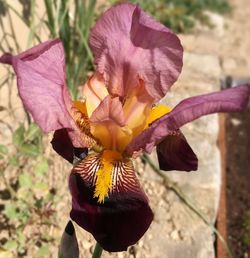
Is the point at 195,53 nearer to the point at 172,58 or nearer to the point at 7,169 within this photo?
the point at 7,169

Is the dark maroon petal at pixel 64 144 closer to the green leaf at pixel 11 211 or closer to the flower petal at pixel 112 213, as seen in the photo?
the flower petal at pixel 112 213

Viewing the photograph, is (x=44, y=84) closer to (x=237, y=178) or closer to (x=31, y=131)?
(x=31, y=131)

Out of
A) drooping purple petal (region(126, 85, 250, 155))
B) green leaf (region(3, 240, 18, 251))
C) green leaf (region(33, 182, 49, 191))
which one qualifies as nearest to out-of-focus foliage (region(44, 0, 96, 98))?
green leaf (region(33, 182, 49, 191))

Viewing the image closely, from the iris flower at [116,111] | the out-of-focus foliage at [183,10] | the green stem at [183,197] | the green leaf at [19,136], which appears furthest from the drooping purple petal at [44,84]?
the out-of-focus foliage at [183,10]

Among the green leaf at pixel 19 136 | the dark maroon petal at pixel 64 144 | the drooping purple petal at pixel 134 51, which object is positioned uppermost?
the drooping purple petal at pixel 134 51

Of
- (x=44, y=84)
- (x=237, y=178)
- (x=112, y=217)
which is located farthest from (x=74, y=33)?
(x=112, y=217)
